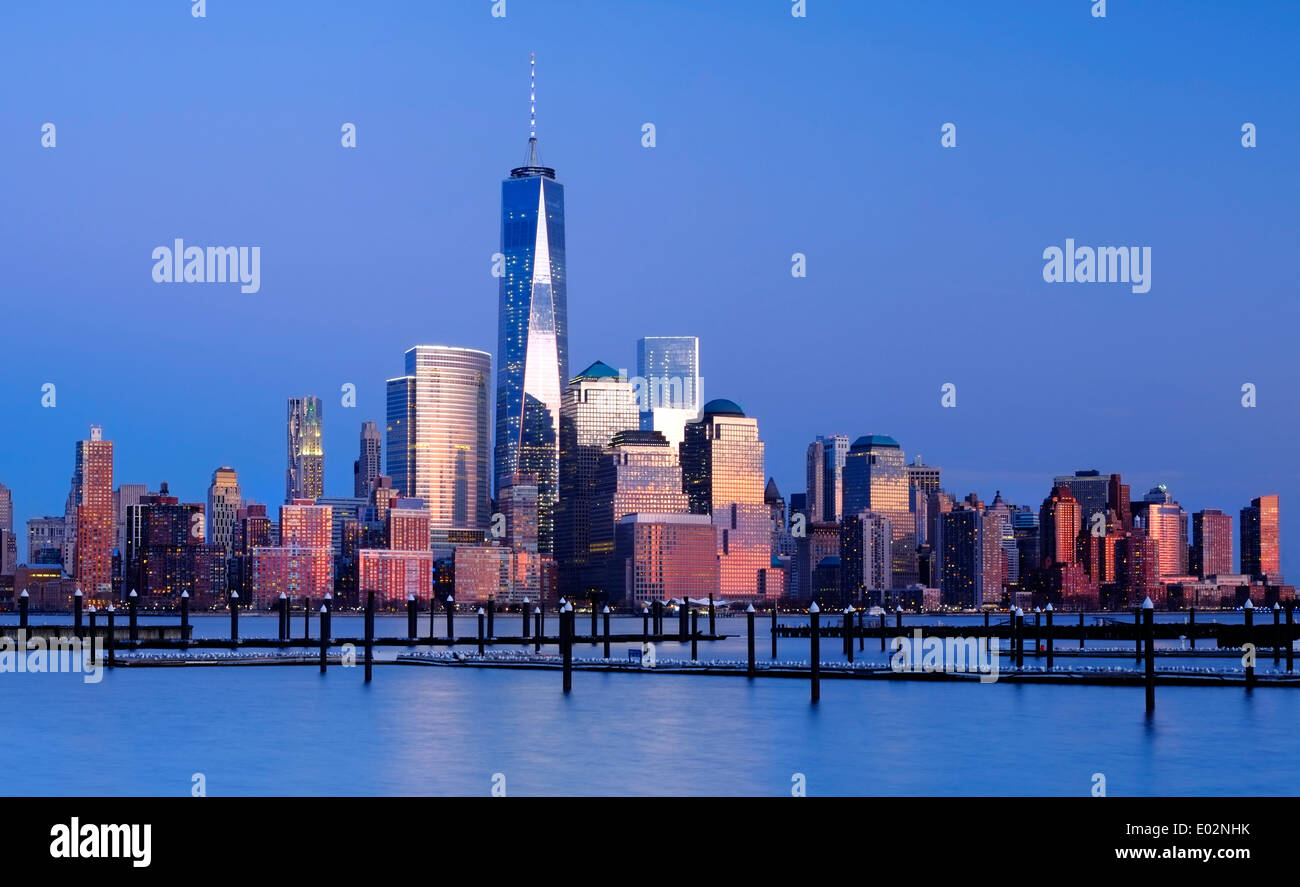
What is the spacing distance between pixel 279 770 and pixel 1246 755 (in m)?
36.8

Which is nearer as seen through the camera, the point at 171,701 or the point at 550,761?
the point at 550,761
